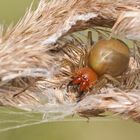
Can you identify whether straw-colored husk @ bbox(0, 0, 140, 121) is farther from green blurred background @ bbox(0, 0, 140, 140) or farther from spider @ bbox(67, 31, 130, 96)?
green blurred background @ bbox(0, 0, 140, 140)

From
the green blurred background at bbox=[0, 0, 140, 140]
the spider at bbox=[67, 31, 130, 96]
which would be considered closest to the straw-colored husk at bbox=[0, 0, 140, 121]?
the spider at bbox=[67, 31, 130, 96]

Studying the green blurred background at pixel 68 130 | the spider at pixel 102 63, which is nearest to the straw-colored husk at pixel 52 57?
the spider at pixel 102 63

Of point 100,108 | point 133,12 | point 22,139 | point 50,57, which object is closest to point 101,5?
point 133,12

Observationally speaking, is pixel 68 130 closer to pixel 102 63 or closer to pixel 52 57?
pixel 102 63

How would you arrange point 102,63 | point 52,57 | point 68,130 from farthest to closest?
point 68,130
point 102,63
point 52,57

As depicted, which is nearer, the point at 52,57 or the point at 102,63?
the point at 52,57

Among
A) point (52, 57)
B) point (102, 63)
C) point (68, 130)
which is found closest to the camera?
point (52, 57)

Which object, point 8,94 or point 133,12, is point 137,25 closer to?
point 133,12

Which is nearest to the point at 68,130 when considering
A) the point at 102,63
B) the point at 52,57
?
the point at 102,63

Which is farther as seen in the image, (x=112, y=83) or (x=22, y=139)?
(x=22, y=139)
